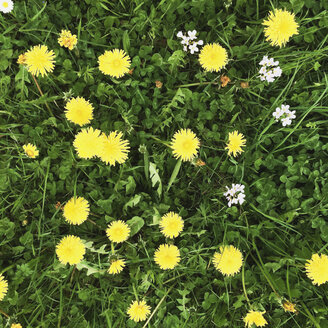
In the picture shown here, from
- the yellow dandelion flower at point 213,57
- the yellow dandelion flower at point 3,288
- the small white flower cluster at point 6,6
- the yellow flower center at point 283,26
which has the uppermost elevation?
the yellow flower center at point 283,26

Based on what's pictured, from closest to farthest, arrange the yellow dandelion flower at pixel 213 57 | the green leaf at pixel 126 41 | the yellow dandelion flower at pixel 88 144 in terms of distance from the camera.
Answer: the yellow dandelion flower at pixel 88 144 → the yellow dandelion flower at pixel 213 57 → the green leaf at pixel 126 41

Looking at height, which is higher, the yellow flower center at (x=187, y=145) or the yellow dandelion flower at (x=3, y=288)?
the yellow flower center at (x=187, y=145)

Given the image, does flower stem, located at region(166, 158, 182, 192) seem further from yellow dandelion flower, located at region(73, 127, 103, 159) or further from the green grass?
yellow dandelion flower, located at region(73, 127, 103, 159)

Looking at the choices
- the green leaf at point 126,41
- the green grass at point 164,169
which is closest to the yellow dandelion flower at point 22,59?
the green grass at point 164,169

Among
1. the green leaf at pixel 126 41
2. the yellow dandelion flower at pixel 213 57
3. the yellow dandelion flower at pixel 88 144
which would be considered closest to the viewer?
the yellow dandelion flower at pixel 88 144

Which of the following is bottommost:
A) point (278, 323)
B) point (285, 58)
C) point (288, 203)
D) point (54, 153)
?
point (278, 323)

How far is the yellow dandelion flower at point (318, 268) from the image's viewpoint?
2.20m

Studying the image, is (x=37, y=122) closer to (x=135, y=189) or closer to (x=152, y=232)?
(x=135, y=189)

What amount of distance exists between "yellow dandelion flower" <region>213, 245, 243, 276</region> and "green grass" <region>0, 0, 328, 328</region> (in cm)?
10

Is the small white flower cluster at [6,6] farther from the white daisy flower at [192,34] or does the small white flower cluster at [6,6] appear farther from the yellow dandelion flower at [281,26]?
the yellow dandelion flower at [281,26]

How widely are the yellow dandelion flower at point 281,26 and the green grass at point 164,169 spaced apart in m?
0.15

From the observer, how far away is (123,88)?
241 centimetres

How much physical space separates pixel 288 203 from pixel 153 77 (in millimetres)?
1341

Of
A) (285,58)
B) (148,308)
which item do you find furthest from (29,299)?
(285,58)
